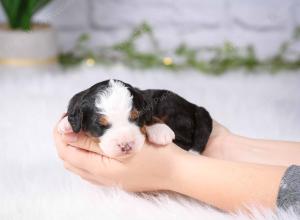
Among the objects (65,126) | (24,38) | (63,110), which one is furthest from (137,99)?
(24,38)

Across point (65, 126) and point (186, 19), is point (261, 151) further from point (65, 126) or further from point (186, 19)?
point (186, 19)

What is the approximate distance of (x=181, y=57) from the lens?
8.74 feet

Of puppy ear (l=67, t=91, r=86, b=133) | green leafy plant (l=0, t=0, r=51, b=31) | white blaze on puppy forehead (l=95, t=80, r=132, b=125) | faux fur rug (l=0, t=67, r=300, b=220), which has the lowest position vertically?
faux fur rug (l=0, t=67, r=300, b=220)

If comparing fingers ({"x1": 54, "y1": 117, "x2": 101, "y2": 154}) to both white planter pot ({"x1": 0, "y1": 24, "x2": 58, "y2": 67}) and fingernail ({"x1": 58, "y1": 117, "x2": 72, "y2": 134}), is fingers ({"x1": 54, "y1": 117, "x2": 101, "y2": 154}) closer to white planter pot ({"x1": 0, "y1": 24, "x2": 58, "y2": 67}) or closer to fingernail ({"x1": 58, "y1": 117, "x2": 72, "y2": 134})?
fingernail ({"x1": 58, "y1": 117, "x2": 72, "y2": 134})

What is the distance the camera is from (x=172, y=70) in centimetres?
246

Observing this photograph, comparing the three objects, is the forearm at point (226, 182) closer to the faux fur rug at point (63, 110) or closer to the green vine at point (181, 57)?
the faux fur rug at point (63, 110)

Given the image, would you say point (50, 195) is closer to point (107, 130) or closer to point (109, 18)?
point (107, 130)

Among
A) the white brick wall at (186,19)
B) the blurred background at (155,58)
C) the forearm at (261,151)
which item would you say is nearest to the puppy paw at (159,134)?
the forearm at (261,151)

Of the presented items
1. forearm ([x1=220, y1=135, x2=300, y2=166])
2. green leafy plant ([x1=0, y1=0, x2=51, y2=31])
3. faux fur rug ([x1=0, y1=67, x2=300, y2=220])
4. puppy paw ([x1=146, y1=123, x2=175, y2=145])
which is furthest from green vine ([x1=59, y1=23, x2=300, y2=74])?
puppy paw ([x1=146, y1=123, x2=175, y2=145])

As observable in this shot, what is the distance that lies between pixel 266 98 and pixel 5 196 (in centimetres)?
117

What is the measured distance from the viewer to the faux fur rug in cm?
113

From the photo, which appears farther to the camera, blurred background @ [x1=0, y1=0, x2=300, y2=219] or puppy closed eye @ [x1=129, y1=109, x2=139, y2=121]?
blurred background @ [x1=0, y1=0, x2=300, y2=219]

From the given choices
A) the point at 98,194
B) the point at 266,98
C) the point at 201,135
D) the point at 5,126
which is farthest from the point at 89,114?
the point at 266,98

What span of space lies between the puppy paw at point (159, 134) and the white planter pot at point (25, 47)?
132 centimetres
